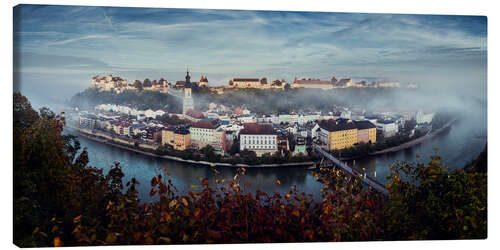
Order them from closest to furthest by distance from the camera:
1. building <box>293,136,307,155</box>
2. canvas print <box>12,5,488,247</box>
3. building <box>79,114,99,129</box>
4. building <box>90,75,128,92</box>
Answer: canvas print <box>12,5,488,247</box> → building <box>90,75,128,92</box> → building <box>79,114,99,129</box> → building <box>293,136,307,155</box>

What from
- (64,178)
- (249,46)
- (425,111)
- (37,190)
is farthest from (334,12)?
(37,190)

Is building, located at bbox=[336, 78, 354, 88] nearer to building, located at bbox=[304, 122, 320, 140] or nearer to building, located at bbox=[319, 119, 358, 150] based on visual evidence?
building, located at bbox=[319, 119, 358, 150]

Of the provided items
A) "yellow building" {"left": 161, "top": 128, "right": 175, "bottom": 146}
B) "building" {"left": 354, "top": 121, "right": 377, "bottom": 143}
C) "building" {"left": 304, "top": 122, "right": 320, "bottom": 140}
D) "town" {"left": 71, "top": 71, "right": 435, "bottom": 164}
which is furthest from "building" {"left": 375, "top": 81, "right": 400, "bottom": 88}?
"yellow building" {"left": 161, "top": 128, "right": 175, "bottom": 146}

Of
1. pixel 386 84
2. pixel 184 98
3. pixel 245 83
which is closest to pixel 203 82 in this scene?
pixel 184 98

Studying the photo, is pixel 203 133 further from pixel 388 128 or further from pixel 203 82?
pixel 388 128

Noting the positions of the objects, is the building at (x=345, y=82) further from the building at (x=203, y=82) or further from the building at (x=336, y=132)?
the building at (x=203, y=82)

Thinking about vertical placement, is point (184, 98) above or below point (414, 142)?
above
